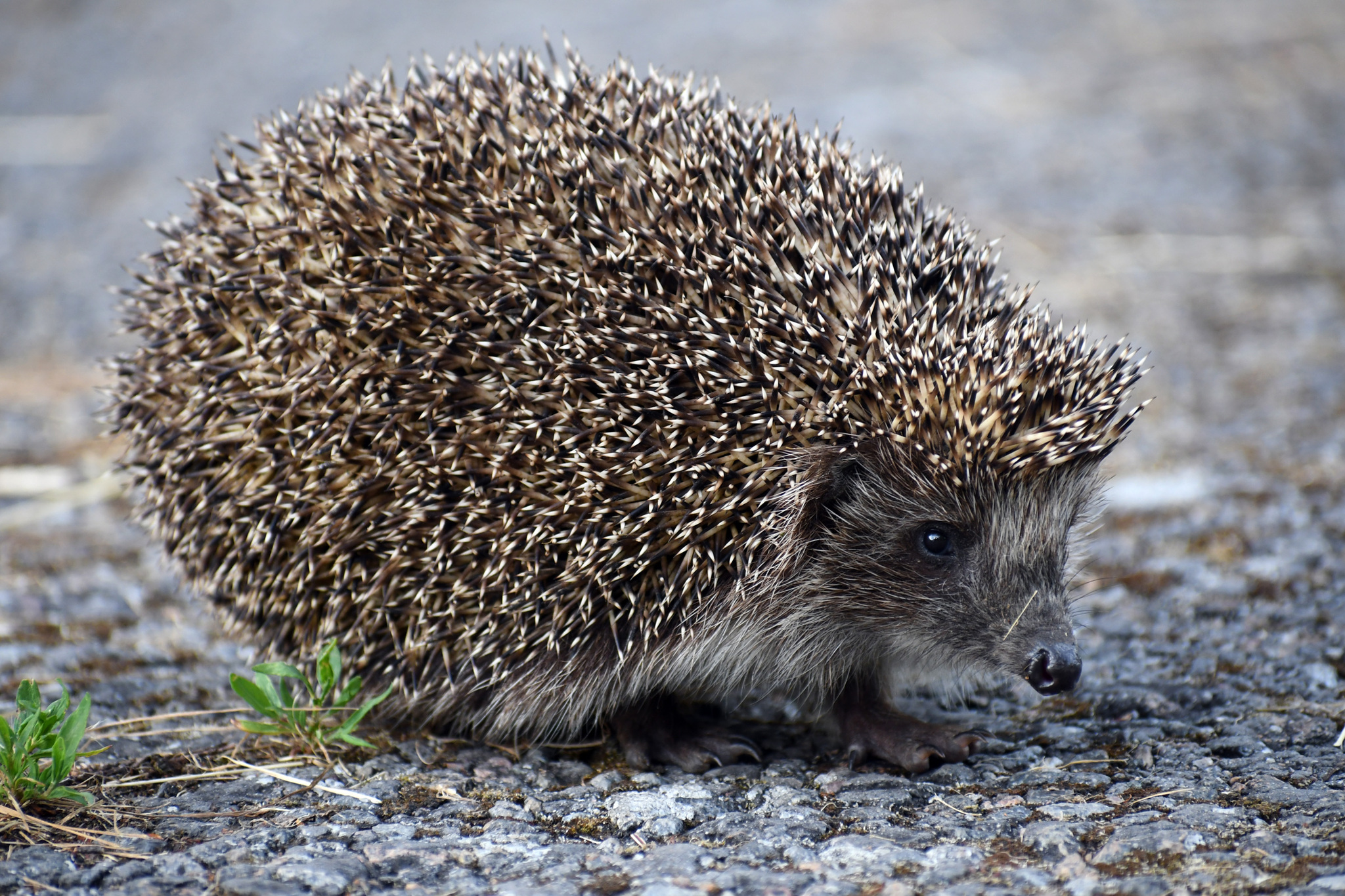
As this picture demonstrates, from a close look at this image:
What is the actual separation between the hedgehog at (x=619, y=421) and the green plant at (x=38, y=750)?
0.86 m

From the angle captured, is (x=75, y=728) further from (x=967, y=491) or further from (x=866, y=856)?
(x=967, y=491)

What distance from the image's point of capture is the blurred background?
252 inches

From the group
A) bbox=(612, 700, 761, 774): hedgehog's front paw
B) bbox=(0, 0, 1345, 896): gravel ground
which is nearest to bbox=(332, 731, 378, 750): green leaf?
bbox=(0, 0, 1345, 896): gravel ground

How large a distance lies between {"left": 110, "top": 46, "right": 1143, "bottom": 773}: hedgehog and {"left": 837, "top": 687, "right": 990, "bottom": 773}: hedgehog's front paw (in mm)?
10

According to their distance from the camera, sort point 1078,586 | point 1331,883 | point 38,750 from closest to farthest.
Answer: point 1331,883 → point 38,750 → point 1078,586

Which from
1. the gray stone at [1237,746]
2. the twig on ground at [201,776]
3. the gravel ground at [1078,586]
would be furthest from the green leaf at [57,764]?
the gray stone at [1237,746]

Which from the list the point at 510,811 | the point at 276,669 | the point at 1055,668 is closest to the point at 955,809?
the point at 1055,668

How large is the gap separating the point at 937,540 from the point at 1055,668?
0.53m

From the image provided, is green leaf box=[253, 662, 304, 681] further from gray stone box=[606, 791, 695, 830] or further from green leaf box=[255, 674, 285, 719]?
gray stone box=[606, 791, 695, 830]

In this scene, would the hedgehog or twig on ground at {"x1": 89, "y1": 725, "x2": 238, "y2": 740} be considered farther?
twig on ground at {"x1": 89, "y1": 725, "x2": 238, "y2": 740}

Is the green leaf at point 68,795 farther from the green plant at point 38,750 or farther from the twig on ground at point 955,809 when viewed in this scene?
the twig on ground at point 955,809

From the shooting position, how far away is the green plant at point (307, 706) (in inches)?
150

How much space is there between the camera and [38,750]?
133 inches

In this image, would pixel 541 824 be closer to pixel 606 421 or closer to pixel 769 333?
pixel 606 421
